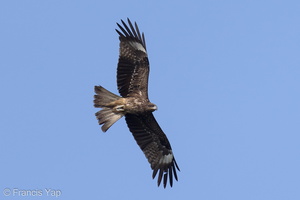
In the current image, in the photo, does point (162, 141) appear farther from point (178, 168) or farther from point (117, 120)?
point (117, 120)

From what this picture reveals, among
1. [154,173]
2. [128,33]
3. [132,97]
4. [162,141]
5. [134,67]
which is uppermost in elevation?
[128,33]

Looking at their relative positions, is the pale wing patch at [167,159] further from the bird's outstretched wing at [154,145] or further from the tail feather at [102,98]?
the tail feather at [102,98]

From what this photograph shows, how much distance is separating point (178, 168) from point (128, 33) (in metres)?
3.33

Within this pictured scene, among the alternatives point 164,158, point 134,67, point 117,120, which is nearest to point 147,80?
point 134,67

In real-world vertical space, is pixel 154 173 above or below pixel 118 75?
below

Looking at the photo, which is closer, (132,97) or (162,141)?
(132,97)

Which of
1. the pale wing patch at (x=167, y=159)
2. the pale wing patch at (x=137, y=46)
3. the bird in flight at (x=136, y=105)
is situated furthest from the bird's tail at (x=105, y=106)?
the pale wing patch at (x=167, y=159)

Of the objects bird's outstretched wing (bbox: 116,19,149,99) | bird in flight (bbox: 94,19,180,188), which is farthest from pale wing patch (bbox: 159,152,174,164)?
bird's outstretched wing (bbox: 116,19,149,99)

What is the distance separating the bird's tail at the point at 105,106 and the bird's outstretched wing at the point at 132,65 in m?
0.38

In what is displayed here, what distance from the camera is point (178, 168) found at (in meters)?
11.1

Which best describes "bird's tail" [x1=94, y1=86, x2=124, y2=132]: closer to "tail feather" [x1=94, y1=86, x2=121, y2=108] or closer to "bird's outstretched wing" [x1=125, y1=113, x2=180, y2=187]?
"tail feather" [x1=94, y1=86, x2=121, y2=108]

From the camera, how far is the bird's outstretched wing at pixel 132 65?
10430 millimetres

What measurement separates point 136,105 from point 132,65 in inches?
38.5

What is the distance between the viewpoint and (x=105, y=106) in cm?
1013
